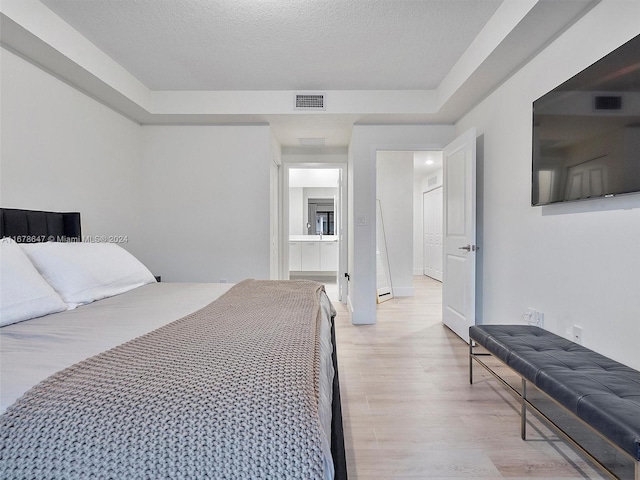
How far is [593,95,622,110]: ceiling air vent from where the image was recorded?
1622 mm

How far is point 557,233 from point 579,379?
3.50 feet

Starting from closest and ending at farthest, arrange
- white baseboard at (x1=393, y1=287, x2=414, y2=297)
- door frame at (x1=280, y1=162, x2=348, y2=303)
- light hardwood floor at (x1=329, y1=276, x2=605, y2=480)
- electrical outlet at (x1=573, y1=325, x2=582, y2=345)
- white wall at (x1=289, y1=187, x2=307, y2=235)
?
light hardwood floor at (x1=329, y1=276, x2=605, y2=480) < electrical outlet at (x1=573, y1=325, x2=582, y2=345) < door frame at (x1=280, y1=162, x2=348, y2=303) < white baseboard at (x1=393, y1=287, x2=414, y2=297) < white wall at (x1=289, y1=187, x2=307, y2=235)

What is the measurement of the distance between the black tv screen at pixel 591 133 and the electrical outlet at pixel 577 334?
758 millimetres

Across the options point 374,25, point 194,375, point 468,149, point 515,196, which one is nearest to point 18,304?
point 194,375

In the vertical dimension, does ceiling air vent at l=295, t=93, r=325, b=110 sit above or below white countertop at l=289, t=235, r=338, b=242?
above

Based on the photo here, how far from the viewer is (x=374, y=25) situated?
241 cm

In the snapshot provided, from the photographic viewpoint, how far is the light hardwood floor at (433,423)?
1.50 metres

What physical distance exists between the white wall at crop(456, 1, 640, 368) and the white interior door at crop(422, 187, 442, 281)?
4.18 metres

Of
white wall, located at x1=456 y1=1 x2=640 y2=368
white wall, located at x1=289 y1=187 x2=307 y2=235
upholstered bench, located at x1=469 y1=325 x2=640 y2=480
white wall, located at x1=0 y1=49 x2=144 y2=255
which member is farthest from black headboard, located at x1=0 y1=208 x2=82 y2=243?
white wall, located at x1=289 y1=187 x2=307 y2=235

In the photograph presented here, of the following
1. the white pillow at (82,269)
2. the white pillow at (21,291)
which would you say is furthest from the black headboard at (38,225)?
the white pillow at (21,291)

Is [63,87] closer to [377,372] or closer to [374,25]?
[374,25]

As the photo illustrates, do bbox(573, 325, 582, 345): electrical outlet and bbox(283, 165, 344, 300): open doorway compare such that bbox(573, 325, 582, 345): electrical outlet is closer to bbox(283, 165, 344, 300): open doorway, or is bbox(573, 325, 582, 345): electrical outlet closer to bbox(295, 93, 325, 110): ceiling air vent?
bbox(295, 93, 325, 110): ceiling air vent

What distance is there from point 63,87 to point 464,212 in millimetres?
3649

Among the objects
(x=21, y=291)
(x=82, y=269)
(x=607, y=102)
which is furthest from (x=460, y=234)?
(x=21, y=291)
